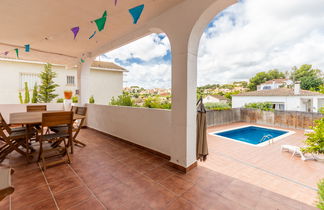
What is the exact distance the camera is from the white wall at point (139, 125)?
3.01 m

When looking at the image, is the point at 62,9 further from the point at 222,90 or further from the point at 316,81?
the point at 316,81

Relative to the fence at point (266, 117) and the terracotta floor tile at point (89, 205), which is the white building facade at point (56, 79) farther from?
the terracotta floor tile at point (89, 205)

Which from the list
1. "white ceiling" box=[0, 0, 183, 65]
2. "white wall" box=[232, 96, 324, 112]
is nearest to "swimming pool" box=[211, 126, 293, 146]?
"white ceiling" box=[0, 0, 183, 65]

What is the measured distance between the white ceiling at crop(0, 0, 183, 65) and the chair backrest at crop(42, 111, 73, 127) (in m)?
1.85

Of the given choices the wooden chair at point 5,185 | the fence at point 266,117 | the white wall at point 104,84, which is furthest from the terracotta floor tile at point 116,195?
the white wall at point 104,84

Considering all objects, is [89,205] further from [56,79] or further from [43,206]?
[56,79]

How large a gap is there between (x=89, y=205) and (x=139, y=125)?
2.04 meters

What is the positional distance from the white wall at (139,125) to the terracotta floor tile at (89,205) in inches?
61.3

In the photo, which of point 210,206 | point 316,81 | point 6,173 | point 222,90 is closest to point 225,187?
point 210,206

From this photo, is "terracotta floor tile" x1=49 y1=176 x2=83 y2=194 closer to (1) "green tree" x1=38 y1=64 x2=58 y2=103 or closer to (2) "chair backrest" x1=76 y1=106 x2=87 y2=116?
(2) "chair backrest" x1=76 y1=106 x2=87 y2=116

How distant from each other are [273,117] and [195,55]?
7.58 meters

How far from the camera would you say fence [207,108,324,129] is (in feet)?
21.9

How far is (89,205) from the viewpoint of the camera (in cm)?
168

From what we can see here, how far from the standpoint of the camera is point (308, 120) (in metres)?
6.57
